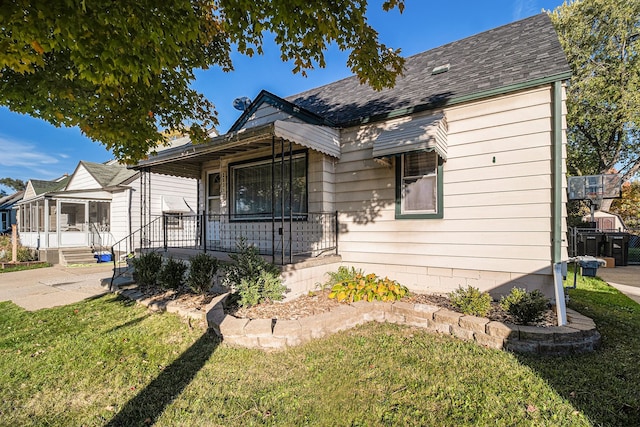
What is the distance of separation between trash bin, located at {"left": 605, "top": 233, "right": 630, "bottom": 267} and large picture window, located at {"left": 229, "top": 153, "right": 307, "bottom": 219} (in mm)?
12431

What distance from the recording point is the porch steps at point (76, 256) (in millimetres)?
12719

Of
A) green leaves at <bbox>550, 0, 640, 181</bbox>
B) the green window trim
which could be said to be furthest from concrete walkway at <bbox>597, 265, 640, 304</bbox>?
green leaves at <bbox>550, 0, 640, 181</bbox>

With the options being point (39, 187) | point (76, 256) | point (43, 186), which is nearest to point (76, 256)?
point (76, 256)

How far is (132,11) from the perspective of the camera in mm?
2965

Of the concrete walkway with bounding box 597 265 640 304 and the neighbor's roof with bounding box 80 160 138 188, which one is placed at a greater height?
the neighbor's roof with bounding box 80 160 138 188

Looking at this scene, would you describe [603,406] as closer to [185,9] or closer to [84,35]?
[185,9]

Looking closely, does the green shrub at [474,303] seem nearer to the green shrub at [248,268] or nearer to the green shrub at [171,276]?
the green shrub at [248,268]

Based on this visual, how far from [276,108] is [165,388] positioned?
21.1 feet

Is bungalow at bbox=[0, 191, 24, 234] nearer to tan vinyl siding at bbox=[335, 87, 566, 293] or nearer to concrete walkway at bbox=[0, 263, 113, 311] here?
concrete walkway at bbox=[0, 263, 113, 311]

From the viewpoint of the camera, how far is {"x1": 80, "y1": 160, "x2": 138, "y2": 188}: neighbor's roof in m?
14.5

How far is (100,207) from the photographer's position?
15.2 m

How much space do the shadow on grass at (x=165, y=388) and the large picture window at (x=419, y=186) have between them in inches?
159

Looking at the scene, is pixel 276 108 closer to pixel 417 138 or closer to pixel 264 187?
pixel 264 187

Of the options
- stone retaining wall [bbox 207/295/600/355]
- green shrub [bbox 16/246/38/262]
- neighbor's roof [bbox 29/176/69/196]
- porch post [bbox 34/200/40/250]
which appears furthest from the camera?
neighbor's roof [bbox 29/176/69/196]
